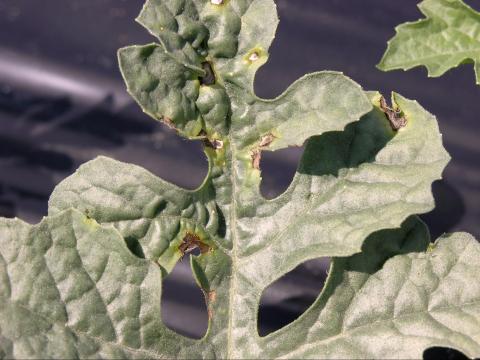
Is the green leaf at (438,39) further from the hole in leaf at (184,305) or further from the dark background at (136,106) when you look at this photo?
the hole in leaf at (184,305)

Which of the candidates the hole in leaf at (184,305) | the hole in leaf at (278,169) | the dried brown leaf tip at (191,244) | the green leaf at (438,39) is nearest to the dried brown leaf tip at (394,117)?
the green leaf at (438,39)

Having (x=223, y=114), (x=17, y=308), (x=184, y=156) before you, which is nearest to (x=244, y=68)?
(x=223, y=114)

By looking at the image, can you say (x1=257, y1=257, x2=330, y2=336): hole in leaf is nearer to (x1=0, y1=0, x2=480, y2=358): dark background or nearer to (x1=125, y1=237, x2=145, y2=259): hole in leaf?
(x1=0, y1=0, x2=480, y2=358): dark background

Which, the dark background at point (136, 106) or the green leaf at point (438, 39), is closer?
the green leaf at point (438, 39)

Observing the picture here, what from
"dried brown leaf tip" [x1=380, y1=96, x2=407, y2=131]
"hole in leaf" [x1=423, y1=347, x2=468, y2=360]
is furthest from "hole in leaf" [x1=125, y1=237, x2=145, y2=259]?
"hole in leaf" [x1=423, y1=347, x2=468, y2=360]

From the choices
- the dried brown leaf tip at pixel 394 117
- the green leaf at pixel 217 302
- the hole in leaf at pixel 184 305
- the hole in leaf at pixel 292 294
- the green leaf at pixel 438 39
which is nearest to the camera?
the green leaf at pixel 217 302

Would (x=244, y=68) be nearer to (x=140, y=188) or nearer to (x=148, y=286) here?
(x=140, y=188)
